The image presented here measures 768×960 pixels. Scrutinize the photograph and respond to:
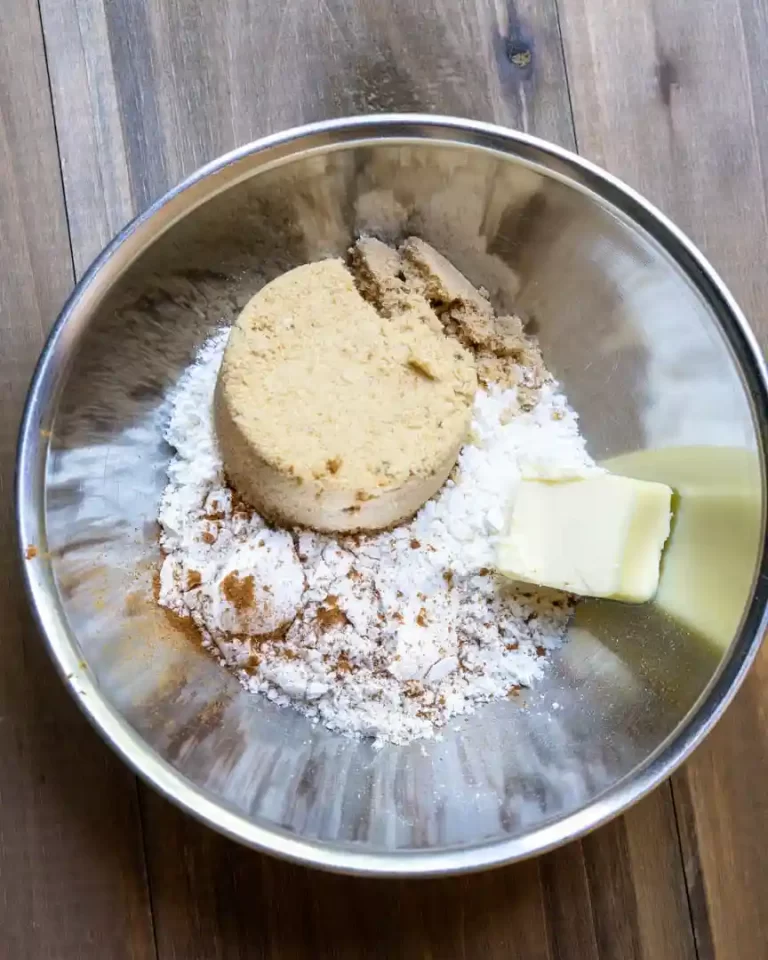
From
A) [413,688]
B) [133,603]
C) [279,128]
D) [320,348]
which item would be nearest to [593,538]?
[413,688]

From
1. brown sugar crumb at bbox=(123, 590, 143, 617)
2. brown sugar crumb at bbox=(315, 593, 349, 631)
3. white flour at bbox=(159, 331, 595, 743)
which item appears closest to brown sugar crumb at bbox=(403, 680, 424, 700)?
white flour at bbox=(159, 331, 595, 743)

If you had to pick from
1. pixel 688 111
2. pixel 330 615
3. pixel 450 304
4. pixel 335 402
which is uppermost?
pixel 688 111

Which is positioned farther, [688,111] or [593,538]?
[688,111]

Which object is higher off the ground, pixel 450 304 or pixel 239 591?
pixel 450 304

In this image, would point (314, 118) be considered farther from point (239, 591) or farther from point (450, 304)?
point (239, 591)

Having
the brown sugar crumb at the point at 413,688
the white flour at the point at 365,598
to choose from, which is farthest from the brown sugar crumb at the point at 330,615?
the brown sugar crumb at the point at 413,688

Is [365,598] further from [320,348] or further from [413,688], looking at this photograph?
[320,348]
